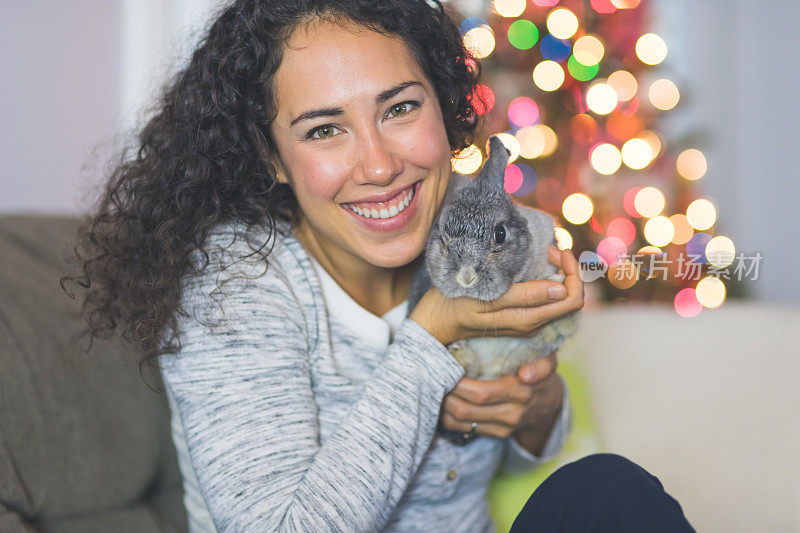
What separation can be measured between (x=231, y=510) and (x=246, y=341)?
0.84ft

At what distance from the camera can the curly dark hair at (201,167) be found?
1.07 metres

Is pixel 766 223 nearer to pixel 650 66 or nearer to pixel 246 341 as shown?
pixel 650 66

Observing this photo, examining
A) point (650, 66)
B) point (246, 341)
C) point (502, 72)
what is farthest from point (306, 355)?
point (650, 66)

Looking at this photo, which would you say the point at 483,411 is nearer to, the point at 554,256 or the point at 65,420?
the point at 554,256

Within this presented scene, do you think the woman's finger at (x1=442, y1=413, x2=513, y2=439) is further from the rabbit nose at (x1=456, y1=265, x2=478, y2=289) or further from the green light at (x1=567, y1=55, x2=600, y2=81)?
the green light at (x1=567, y1=55, x2=600, y2=81)

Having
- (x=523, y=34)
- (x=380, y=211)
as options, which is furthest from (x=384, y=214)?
(x=523, y=34)

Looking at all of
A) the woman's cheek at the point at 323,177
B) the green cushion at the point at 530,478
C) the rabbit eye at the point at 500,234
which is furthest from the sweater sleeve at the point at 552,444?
the woman's cheek at the point at 323,177

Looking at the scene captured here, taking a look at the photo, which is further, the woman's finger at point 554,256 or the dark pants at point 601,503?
the woman's finger at point 554,256

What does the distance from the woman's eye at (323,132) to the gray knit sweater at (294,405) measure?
20cm

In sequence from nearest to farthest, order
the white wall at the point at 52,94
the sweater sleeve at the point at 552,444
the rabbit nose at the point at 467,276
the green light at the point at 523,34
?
1. the rabbit nose at the point at 467,276
2. the sweater sleeve at the point at 552,444
3. the white wall at the point at 52,94
4. the green light at the point at 523,34

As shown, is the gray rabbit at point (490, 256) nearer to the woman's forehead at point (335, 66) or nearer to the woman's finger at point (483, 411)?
the woman's finger at point (483, 411)

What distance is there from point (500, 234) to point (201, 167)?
0.56 metres

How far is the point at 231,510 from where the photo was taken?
92 cm

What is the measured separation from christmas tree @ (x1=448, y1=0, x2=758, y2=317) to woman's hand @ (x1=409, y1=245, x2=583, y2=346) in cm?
167
